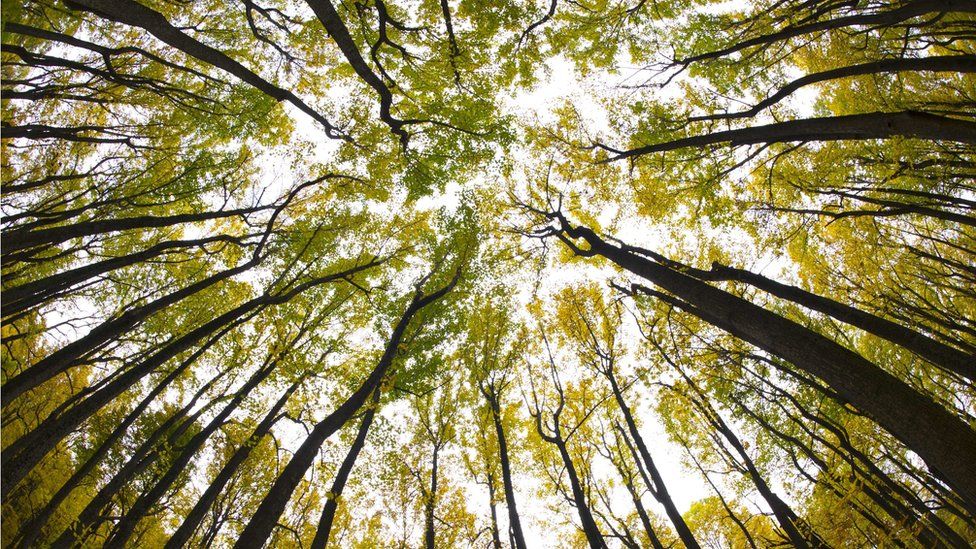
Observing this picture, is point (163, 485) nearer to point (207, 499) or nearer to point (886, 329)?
point (207, 499)

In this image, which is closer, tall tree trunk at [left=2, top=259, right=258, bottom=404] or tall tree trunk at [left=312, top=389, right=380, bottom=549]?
tall tree trunk at [left=2, top=259, right=258, bottom=404]

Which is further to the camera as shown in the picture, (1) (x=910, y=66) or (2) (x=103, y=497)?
(2) (x=103, y=497)

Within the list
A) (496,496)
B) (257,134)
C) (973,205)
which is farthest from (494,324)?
(973,205)

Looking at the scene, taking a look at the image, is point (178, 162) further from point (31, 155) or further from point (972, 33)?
point (972, 33)

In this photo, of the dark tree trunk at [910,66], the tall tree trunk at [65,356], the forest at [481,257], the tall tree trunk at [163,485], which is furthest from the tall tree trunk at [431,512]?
the dark tree trunk at [910,66]

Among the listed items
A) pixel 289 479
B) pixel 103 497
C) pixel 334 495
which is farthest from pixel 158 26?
pixel 103 497

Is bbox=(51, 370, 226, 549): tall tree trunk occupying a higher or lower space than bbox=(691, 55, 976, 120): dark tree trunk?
lower

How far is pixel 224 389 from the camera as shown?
9539 mm

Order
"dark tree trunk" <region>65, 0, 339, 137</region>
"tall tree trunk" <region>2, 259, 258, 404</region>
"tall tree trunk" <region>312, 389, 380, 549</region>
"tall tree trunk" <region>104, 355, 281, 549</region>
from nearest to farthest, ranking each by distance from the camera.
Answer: "dark tree trunk" <region>65, 0, 339, 137</region>, "tall tree trunk" <region>2, 259, 258, 404</region>, "tall tree trunk" <region>104, 355, 281, 549</region>, "tall tree trunk" <region>312, 389, 380, 549</region>

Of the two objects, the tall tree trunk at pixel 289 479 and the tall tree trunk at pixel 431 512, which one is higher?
the tall tree trunk at pixel 431 512

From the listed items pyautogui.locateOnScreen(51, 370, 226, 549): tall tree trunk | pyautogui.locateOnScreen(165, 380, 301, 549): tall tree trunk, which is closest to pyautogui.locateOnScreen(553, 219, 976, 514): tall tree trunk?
pyautogui.locateOnScreen(165, 380, 301, 549): tall tree trunk

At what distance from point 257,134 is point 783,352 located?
9658 millimetres

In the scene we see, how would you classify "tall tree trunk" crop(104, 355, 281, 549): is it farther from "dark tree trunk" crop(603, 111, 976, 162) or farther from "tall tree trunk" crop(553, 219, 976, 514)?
"dark tree trunk" crop(603, 111, 976, 162)

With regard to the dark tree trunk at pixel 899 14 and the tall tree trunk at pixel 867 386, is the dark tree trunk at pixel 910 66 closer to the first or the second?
the dark tree trunk at pixel 899 14
